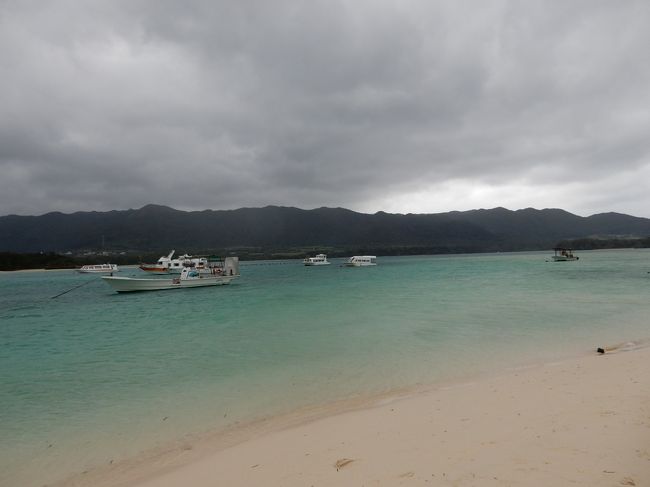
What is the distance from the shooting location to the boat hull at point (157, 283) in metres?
42.4

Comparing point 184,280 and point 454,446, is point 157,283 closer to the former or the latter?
point 184,280

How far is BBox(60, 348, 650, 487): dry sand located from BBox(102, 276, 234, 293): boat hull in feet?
134

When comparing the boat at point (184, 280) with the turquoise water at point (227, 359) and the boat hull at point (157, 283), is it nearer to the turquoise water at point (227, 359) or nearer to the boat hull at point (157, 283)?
the boat hull at point (157, 283)

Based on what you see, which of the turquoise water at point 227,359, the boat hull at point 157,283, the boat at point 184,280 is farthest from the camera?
the boat at point 184,280

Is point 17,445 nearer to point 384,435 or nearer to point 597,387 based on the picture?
point 384,435

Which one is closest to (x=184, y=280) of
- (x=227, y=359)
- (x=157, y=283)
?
(x=157, y=283)

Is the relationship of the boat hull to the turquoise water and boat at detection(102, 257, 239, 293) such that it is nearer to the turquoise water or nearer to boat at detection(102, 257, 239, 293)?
boat at detection(102, 257, 239, 293)

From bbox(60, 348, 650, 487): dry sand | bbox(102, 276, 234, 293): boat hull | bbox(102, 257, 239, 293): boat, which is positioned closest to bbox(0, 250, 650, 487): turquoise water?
bbox(60, 348, 650, 487): dry sand

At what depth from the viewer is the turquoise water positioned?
742 centimetres

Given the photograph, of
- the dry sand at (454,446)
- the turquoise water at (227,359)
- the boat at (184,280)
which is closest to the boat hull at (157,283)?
the boat at (184,280)

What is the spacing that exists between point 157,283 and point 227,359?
1423 inches

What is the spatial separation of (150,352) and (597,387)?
548 inches

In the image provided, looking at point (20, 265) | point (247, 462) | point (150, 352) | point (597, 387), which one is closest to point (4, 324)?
point (150, 352)

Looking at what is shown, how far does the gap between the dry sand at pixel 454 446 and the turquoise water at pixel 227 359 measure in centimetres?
151
